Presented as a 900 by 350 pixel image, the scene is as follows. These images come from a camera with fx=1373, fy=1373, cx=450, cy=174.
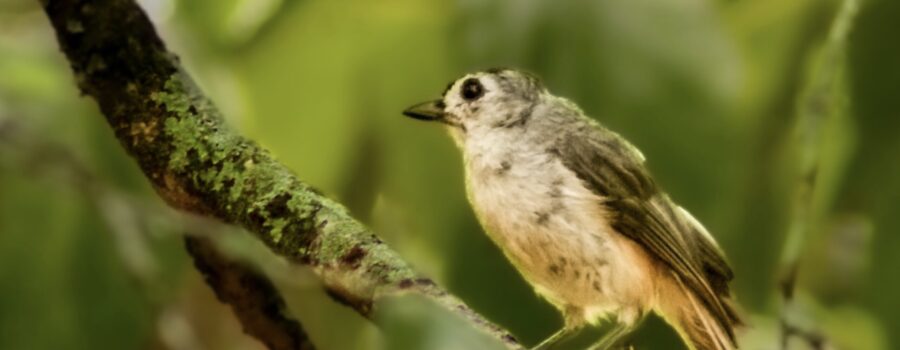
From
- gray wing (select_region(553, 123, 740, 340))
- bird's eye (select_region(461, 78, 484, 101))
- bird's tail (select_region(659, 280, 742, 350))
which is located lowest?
bird's tail (select_region(659, 280, 742, 350))

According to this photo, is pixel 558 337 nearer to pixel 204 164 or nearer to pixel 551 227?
pixel 551 227

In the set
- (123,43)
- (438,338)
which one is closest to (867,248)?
(438,338)

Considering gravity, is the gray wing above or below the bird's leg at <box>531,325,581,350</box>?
above

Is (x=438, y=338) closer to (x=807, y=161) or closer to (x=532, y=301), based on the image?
(x=532, y=301)

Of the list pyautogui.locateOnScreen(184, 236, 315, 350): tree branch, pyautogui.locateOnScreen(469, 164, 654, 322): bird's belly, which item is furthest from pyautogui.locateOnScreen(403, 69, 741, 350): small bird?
pyautogui.locateOnScreen(184, 236, 315, 350): tree branch

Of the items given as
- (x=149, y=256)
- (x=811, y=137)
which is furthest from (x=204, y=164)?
(x=811, y=137)

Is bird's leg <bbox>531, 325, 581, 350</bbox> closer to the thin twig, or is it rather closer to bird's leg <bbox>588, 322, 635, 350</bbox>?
bird's leg <bbox>588, 322, 635, 350</bbox>
